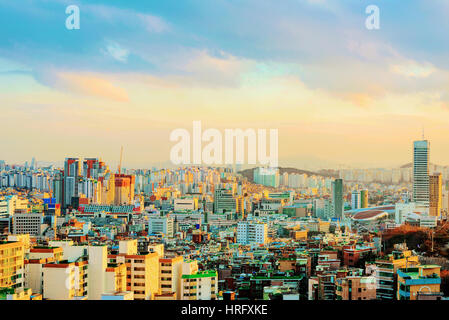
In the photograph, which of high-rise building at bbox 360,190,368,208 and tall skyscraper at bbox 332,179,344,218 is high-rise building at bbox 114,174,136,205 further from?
high-rise building at bbox 360,190,368,208

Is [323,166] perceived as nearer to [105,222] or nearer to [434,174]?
[434,174]

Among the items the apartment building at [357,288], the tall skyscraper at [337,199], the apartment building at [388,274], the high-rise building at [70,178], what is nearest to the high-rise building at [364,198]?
the tall skyscraper at [337,199]

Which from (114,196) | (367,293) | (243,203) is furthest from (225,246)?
(367,293)

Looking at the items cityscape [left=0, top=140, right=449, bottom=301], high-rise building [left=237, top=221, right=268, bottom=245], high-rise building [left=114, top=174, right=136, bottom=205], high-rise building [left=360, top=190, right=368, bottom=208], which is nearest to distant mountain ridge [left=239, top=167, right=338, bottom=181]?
cityscape [left=0, top=140, right=449, bottom=301]

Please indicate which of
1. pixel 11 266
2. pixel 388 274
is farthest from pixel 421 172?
pixel 11 266

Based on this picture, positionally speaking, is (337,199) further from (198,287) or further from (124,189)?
(198,287)

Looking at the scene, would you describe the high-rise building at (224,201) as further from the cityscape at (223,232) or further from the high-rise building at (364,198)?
the high-rise building at (364,198)
